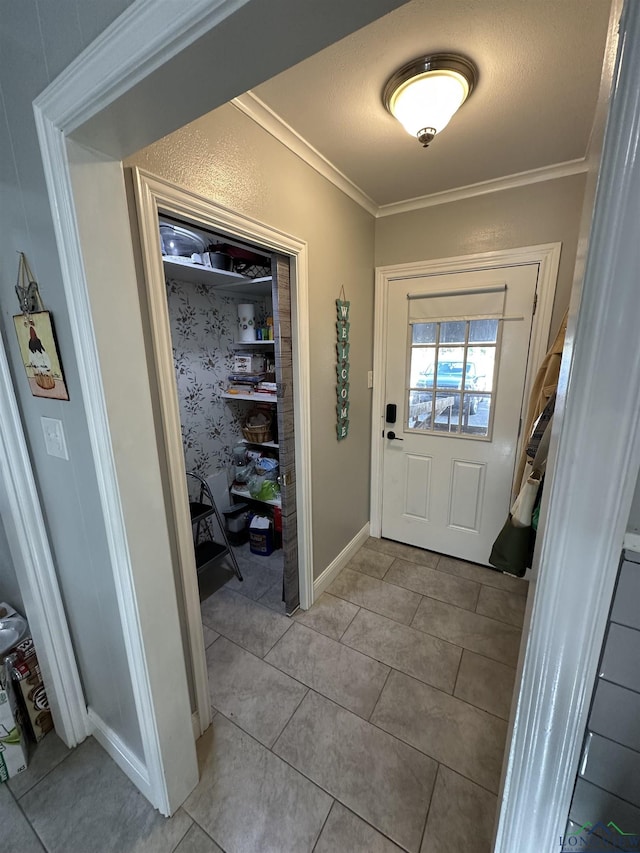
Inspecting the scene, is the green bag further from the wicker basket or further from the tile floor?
the wicker basket

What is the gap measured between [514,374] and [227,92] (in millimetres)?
2005

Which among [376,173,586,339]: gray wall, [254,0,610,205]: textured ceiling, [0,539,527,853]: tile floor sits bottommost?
[0,539,527,853]: tile floor

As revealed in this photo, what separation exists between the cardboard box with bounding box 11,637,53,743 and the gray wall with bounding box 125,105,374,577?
1.33 m

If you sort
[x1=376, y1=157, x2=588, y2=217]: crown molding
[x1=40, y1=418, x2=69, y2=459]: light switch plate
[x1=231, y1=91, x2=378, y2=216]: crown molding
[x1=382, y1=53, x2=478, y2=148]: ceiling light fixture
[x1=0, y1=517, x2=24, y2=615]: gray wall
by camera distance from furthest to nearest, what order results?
[x1=376, y1=157, x2=588, y2=217]: crown molding, [x1=0, y1=517, x2=24, y2=615]: gray wall, [x1=231, y1=91, x2=378, y2=216]: crown molding, [x1=382, y1=53, x2=478, y2=148]: ceiling light fixture, [x1=40, y1=418, x2=69, y2=459]: light switch plate

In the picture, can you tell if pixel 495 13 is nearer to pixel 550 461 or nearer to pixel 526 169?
pixel 526 169

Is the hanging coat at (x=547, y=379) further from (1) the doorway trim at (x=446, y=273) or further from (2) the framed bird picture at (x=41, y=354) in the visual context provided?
(2) the framed bird picture at (x=41, y=354)

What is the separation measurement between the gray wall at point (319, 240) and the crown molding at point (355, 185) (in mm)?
32

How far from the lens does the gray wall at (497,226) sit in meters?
1.84

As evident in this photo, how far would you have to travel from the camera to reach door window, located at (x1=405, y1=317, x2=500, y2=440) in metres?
2.15

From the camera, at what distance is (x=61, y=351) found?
35.8 inches

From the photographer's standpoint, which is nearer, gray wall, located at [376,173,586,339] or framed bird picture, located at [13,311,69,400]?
framed bird picture, located at [13,311,69,400]

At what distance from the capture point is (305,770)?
1.27 metres

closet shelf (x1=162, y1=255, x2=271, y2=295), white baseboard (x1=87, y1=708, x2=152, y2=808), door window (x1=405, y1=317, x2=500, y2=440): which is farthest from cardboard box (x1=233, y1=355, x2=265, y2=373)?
white baseboard (x1=87, y1=708, x2=152, y2=808)

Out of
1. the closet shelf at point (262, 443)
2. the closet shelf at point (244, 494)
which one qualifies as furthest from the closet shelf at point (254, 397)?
the closet shelf at point (244, 494)
